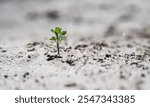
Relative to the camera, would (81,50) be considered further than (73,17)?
No

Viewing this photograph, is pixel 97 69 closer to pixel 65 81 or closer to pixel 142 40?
pixel 65 81

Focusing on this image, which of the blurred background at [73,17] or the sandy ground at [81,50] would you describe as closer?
the sandy ground at [81,50]

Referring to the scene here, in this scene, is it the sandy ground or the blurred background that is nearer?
the sandy ground

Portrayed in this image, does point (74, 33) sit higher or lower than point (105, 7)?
lower

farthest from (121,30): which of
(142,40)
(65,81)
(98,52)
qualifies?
(65,81)

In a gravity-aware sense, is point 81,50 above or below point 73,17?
below
